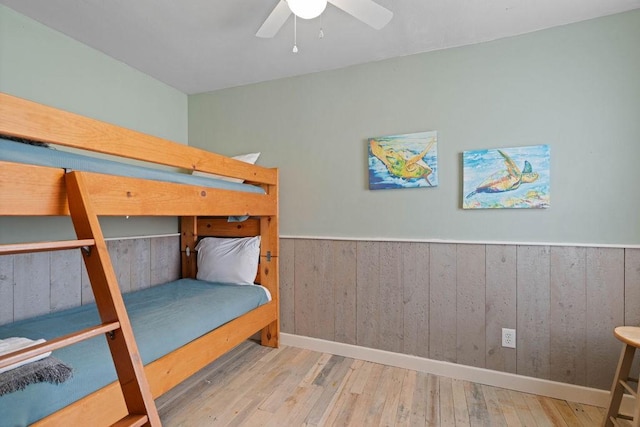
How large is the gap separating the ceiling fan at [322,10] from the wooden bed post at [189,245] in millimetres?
1942

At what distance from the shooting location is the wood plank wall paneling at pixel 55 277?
1758 millimetres

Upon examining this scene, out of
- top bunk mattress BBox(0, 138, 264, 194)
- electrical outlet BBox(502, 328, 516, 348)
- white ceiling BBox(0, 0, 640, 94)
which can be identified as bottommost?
electrical outlet BBox(502, 328, 516, 348)

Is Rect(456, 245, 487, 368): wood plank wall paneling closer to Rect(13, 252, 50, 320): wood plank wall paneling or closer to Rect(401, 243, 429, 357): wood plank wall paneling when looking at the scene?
Rect(401, 243, 429, 357): wood plank wall paneling

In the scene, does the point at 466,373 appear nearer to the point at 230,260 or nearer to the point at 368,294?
the point at 368,294

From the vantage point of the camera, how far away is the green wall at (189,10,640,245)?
72.2 inches

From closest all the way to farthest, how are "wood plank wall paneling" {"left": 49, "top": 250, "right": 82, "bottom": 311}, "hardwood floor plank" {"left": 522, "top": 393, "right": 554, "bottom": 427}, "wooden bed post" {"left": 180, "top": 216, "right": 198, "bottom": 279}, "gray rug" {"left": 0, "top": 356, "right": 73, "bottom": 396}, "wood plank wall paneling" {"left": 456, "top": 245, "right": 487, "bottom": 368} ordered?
1. "gray rug" {"left": 0, "top": 356, "right": 73, "bottom": 396}
2. "hardwood floor plank" {"left": 522, "top": 393, "right": 554, "bottom": 427}
3. "wood plank wall paneling" {"left": 49, "top": 250, "right": 82, "bottom": 311}
4. "wood plank wall paneling" {"left": 456, "top": 245, "right": 487, "bottom": 368}
5. "wooden bed post" {"left": 180, "top": 216, "right": 198, "bottom": 279}

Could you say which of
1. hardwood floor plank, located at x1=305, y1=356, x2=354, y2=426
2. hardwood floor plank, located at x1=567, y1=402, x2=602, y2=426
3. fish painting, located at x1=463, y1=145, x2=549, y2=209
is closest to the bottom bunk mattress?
hardwood floor plank, located at x1=305, y1=356, x2=354, y2=426

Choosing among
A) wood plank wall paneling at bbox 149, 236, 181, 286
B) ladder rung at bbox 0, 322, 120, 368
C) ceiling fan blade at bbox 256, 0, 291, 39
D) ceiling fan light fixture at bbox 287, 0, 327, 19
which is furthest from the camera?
wood plank wall paneling at bbox 149, 236, 181, 286

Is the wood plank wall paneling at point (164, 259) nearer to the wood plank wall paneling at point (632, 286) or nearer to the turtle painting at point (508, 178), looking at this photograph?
the turtle painting at point (508, 178)

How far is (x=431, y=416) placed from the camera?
1725 millimetres

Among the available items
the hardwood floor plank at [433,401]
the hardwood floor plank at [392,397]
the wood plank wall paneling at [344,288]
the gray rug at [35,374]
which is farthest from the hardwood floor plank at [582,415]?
the gray rug at [35,374]

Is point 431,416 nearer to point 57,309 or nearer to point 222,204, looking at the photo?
point 222,204

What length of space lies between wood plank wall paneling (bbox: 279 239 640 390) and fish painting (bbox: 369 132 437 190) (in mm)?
479

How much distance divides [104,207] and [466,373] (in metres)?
2.39
